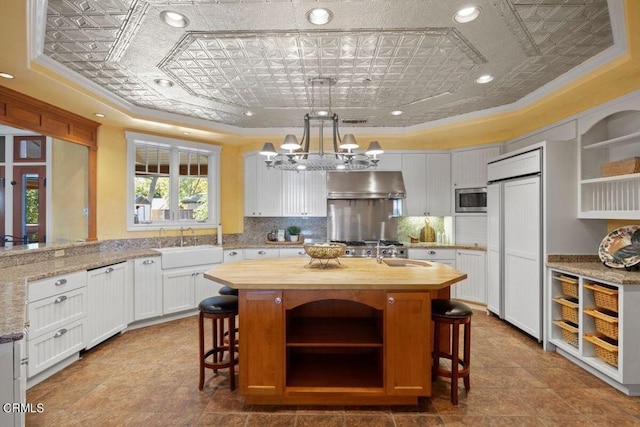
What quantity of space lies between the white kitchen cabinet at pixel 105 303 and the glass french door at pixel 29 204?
2.07 metres

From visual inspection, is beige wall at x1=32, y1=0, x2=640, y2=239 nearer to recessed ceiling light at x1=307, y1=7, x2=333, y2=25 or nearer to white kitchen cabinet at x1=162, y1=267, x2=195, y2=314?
white kitchen cabinet at x1=162, y1=267, x2=195, y2=314

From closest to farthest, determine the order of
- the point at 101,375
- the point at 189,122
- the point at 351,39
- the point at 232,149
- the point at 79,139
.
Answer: the point at 351,39 < the point at 101,375 < the point at 79,139 < the point at 189,122 < the point at 232,149

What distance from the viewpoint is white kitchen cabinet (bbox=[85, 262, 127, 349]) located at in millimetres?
3250

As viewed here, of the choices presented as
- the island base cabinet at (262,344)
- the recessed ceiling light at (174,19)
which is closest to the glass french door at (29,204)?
the recessed ceiling light at (174,19)

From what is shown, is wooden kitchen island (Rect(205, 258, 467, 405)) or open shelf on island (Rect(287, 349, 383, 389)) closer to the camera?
wooden kitchen island (Rect(205, 258, 467, 405))

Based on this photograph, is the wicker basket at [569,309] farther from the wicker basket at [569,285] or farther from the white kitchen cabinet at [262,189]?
the white kitchen cabinet at [262,189]

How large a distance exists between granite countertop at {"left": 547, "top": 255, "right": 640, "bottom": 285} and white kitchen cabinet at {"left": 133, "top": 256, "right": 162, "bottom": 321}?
459cm

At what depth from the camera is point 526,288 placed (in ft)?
11.9

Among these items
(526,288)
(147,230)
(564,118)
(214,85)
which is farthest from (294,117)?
(526,288)

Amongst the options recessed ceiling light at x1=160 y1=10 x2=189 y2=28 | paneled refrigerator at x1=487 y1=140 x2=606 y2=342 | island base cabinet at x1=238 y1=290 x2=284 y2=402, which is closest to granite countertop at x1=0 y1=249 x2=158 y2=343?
island base cabinet at x1=238 y1=290 x2=284 y2=402

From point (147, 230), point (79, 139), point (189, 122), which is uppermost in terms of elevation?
point (189, 122)

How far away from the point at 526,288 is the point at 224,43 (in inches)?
158

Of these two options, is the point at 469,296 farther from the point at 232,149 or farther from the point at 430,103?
the point at 232,149

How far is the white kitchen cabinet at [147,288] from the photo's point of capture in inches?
155
